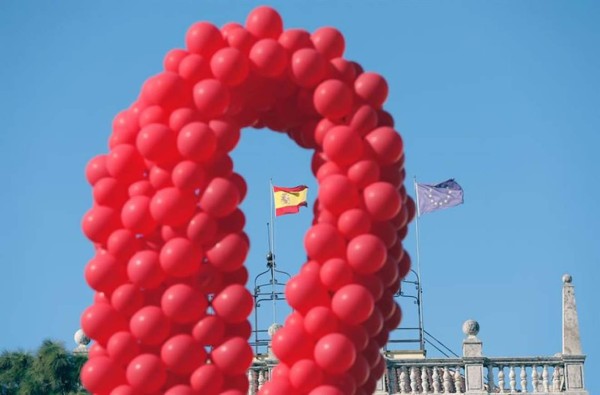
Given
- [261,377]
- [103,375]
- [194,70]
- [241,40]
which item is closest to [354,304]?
[103,375]

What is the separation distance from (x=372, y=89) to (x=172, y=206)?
357 cm

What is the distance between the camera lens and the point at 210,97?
80.1ft

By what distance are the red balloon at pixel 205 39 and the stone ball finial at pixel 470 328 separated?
1577 cm

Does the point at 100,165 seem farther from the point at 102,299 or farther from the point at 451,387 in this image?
the point at 451,387

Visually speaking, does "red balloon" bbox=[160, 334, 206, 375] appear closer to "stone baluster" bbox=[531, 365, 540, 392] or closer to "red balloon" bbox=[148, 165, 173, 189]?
"red balloon" bbox=[148, 165, 173, 189]

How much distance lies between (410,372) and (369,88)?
617 inches

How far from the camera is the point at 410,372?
3931cm

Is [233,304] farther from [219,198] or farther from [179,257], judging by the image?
[219,198]

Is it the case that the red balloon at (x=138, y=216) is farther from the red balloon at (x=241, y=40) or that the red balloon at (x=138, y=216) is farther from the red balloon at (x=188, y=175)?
the red balloon at (x=241, y=40)

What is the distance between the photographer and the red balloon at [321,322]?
23797 mm

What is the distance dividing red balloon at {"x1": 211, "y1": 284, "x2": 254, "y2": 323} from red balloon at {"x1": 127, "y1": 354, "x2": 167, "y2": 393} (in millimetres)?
1177

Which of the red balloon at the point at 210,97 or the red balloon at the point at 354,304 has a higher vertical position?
the red balloon at the point at 210,97

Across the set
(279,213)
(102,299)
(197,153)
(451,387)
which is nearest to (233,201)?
(197,153)

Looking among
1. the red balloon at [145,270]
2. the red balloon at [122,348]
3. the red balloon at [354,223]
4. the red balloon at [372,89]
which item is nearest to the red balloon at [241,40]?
the red balloon at [372,89]
